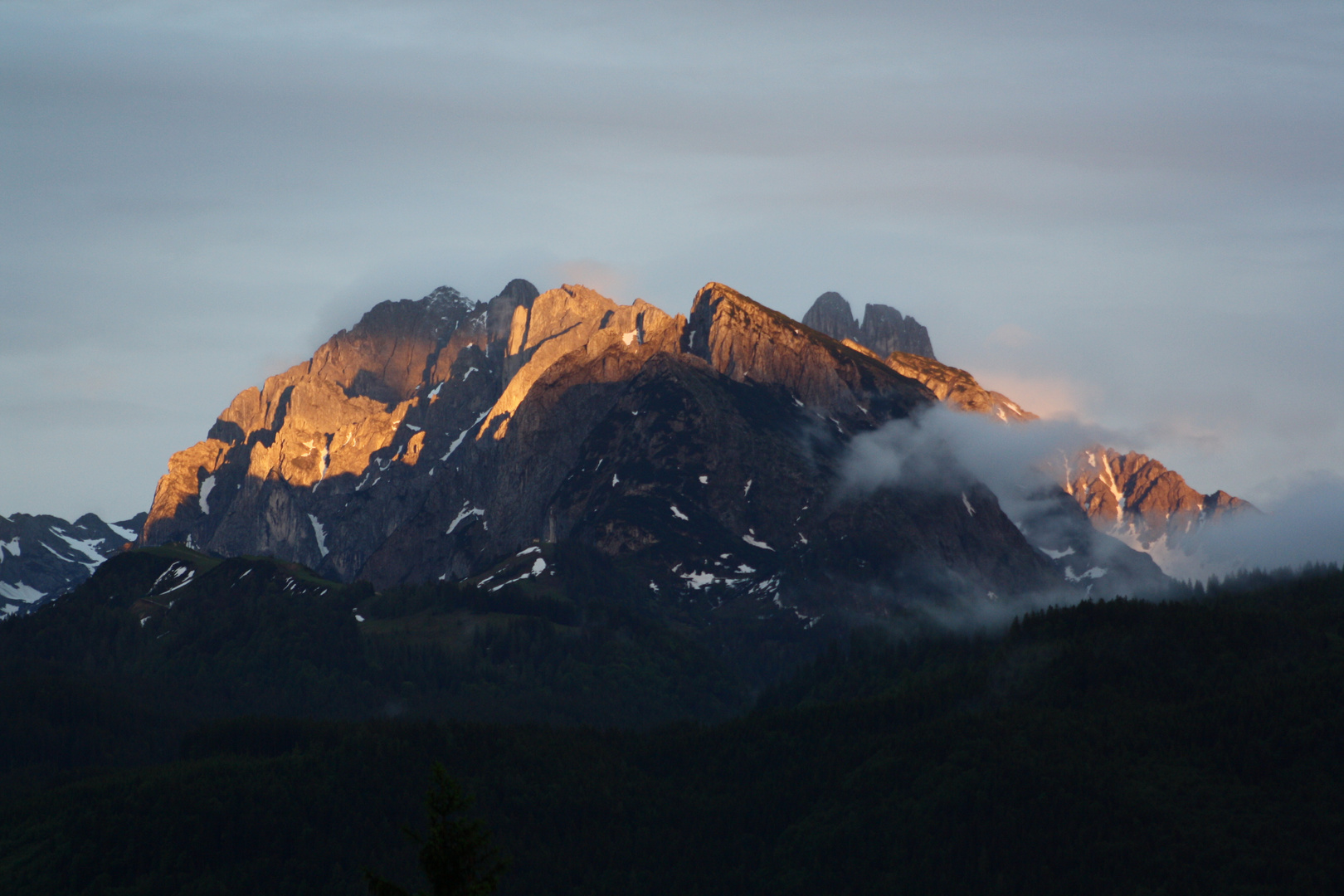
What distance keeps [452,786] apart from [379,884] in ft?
20.0

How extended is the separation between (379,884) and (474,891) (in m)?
4.54

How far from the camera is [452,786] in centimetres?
8456

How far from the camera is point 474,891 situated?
81.2m

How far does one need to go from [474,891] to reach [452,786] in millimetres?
5665

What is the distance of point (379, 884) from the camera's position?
266 feet
